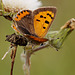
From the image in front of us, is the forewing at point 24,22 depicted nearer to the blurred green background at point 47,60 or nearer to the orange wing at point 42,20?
the orange wing at point 42,20

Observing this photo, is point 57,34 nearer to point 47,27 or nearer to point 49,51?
point 47,27

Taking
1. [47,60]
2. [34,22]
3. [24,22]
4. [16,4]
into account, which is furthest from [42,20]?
[47,60]

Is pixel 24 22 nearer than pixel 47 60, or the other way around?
pixel 24 22

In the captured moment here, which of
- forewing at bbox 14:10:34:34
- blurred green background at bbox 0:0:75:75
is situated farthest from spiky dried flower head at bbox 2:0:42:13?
blurred green background at bbox 0:0:75:75

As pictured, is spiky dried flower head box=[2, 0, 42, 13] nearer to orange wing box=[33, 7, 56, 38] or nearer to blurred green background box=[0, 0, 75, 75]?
orange wing box=[33, 7, 56, 38]

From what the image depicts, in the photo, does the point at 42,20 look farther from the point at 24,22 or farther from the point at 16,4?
the point at 16,4

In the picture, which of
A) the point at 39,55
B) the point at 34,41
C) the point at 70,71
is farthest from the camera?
the point at 39,55

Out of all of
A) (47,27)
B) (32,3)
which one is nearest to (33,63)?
(32,3)

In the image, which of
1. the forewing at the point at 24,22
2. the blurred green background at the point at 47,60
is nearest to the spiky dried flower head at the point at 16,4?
the forewing at the point at 24,22
